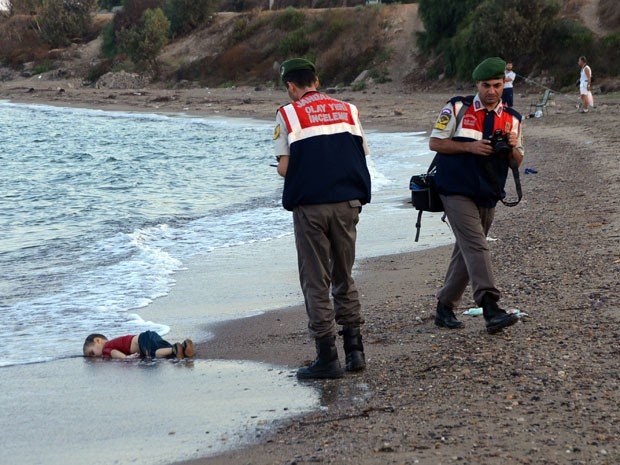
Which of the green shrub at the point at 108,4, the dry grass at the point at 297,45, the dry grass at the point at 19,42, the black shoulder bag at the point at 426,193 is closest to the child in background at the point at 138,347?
the black shoulder bag at the point at 426,193

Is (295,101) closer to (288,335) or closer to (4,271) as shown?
(288,335)

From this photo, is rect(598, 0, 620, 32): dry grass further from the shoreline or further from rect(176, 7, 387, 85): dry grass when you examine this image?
the shoreline

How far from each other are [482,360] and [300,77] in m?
1.94

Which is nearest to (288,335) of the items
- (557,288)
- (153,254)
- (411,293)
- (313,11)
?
(411,293)

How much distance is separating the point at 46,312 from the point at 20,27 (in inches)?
3357

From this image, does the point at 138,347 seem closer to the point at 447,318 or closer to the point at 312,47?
the point at 447,318

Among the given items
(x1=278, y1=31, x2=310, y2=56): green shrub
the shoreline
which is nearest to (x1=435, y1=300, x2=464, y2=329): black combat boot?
the shoreline

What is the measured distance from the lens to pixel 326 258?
5.96m

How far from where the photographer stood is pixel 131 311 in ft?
28.1

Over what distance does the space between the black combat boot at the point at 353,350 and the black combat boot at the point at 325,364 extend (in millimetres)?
90

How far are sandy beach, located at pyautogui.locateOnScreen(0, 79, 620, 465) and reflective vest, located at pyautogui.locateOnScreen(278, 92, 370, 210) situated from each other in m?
1.10

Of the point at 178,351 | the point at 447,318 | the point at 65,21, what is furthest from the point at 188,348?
the point at 65,21

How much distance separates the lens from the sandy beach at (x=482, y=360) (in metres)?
4.51

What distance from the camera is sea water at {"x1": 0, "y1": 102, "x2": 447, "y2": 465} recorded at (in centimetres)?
528
